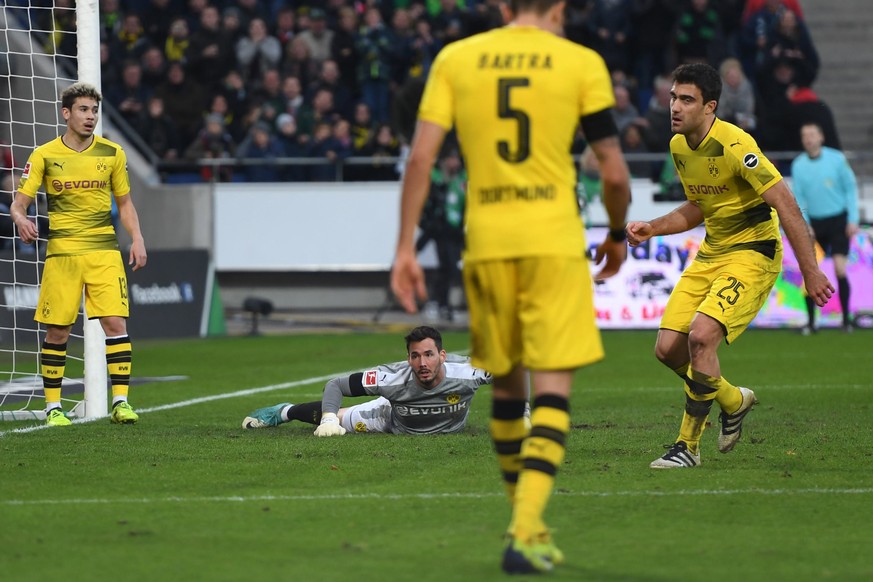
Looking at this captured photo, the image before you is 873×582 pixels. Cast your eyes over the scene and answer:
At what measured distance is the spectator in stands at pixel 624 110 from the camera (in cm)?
2072

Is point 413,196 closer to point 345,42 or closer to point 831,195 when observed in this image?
point 831,195

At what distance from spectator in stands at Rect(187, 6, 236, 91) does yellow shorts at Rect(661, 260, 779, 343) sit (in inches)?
596

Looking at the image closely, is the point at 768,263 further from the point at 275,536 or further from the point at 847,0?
the point at 847,0

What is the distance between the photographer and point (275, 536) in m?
5.70

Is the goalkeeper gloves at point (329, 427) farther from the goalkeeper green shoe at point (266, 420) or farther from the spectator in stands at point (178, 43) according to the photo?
the spectator in stands at point (178, 43)

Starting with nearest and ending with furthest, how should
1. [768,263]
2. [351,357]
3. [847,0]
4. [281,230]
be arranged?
[768,263], [351,357], [281,230], [847,0]

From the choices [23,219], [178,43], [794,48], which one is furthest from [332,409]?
[178,43]

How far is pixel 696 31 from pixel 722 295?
1485 centimetres

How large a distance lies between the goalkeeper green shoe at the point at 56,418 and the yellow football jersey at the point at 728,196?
14.9 ft

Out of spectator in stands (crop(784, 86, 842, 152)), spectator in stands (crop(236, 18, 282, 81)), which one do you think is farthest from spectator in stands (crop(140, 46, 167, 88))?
spectator in stands (crop(784, 86, 842, 152))

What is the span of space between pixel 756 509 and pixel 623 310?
13.0 m

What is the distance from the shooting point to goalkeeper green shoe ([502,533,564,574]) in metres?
4.93

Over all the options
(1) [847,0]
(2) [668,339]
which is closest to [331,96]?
(1) [847,0]

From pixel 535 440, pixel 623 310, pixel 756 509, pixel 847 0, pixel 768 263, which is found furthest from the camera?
pixel 847 0
